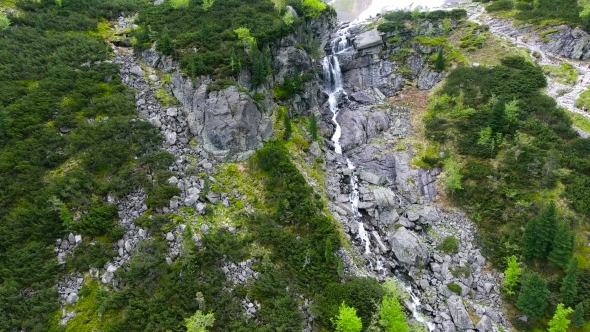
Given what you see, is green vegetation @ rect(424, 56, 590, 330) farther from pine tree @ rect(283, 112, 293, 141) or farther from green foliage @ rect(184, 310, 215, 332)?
green foliage @ rect(184, 310, 215, 332)

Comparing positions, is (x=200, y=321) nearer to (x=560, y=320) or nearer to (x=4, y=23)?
(x=560, y=320)

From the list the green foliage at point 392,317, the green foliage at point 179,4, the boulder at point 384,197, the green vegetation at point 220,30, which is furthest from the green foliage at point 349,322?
the green foliage at point 179,4

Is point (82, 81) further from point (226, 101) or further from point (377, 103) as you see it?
point (377, 103)

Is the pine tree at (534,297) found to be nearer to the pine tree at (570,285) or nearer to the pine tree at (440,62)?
the pine tree at (570,285)

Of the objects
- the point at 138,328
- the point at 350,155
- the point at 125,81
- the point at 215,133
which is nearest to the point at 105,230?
the point at 138,328

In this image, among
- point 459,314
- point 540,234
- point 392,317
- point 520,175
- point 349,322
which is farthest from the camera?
point 520,175

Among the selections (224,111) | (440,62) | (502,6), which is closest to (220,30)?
(224,111)
